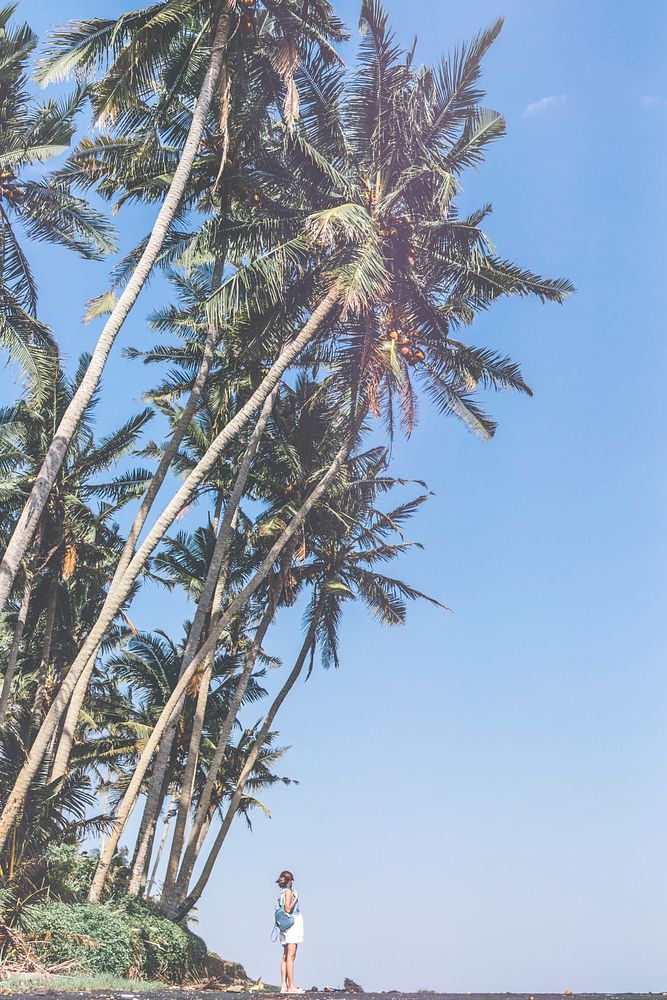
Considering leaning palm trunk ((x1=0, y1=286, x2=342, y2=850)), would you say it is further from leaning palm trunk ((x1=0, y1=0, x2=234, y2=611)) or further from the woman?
the woman

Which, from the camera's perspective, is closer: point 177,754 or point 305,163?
point 305,163


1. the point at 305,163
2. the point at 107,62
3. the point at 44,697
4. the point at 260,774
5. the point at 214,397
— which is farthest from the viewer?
the point at 260,774

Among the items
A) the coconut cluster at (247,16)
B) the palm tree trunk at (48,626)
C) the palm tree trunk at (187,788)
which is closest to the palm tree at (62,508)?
the palm tree trunk at (48,626)

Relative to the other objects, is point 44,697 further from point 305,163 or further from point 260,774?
point 305,163

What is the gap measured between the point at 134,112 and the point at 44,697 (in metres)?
16.7

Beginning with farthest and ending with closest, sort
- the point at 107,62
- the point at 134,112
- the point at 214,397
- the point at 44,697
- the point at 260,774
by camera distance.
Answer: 1. the point at 260,774
2. the point at 44,697
3. the point at 214,397
4. the point at 134,112
5. the point at 107,62

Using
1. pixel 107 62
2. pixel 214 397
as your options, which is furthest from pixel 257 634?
pixel 107 62

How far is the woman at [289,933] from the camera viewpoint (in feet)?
40.4

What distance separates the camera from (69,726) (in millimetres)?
17203

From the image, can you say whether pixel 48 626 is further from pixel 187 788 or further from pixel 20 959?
pixel 20 959

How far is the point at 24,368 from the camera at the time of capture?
18.9 meters

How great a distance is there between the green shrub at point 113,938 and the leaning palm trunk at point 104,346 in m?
4.45

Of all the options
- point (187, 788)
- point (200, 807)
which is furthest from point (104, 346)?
point (200, 807)

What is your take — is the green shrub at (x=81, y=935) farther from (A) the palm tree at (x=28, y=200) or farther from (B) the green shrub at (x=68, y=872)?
(A) the palm tree at (x=28, y=200)
